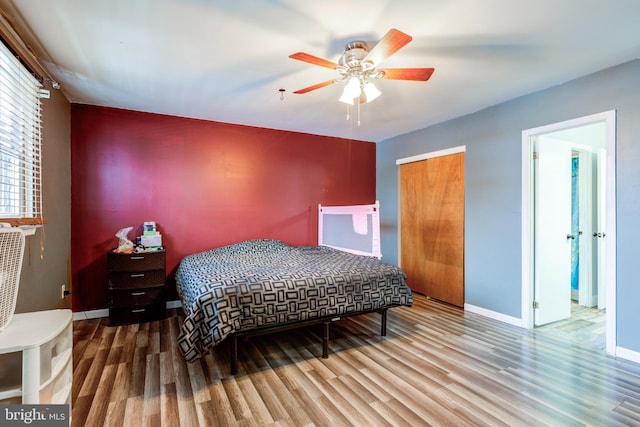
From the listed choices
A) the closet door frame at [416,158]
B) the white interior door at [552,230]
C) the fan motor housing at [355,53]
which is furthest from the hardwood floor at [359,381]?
the fan motor housing at [355,53]

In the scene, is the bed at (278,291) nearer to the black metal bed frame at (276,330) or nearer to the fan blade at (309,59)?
the black metal bed frame at (276,330)

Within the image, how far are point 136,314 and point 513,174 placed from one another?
13.5ft

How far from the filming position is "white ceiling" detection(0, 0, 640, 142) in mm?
1706

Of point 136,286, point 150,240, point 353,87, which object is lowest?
point 136,286

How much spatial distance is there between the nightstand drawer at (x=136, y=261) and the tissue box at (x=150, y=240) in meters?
0.25

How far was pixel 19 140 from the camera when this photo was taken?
2.01m

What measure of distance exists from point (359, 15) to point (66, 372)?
2.53 m

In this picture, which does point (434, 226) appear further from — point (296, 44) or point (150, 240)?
point (150, 240)

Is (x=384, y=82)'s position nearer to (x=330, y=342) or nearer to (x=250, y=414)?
(x=330, y=342)

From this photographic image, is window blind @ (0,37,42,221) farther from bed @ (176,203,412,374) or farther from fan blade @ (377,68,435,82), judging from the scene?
fan blade @ (377,68,435,82)

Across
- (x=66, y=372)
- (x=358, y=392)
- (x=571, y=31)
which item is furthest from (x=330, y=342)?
(x=571, y=31)

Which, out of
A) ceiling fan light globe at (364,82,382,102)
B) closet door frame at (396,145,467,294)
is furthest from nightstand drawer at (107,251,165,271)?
closet door frame at (396,145,467,294)

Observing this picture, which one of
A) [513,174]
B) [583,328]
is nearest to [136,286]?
[513,174]

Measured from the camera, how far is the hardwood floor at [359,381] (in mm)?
1697
